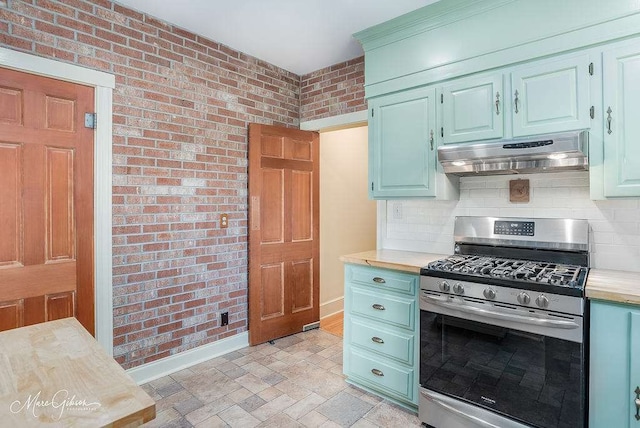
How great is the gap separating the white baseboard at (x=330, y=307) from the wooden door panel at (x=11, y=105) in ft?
10.4

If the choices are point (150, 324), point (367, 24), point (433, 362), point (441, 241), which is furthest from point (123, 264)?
point (367, 24)

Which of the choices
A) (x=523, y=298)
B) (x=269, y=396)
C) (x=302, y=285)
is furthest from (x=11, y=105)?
(x=523, y=298)

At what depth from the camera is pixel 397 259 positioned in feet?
7.80

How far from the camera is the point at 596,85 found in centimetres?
183

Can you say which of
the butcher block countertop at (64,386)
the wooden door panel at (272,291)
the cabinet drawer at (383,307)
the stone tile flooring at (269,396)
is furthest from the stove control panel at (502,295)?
the wooden door panel at (272,291)

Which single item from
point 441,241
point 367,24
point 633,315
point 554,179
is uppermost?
point 367,24

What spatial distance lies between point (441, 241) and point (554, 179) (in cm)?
84

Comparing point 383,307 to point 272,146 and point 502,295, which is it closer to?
point 502,295

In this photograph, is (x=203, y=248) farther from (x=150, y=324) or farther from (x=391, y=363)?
(x=391, y=363)

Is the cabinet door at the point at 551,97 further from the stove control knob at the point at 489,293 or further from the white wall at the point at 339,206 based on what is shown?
the white wall at the point at 339,206

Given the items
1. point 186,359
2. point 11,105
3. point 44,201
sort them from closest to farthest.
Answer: point 11,105
point 44,201
point 186,359

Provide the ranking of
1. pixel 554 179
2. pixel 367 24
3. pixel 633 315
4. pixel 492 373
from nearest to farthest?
1. pixel 633 315
2. pixel 492 373
3. pixel 554 179
4. pixel 367 24

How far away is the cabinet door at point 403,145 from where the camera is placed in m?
2.41

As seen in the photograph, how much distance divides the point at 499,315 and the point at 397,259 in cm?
75
